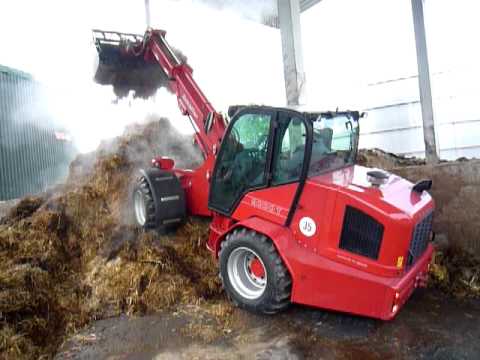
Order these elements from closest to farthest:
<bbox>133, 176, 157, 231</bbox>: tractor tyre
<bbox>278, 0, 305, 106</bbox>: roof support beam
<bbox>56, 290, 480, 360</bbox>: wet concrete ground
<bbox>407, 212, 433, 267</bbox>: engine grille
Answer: <bbox>56, 290, 480, 360</bbox>: wet concrete ground, <bbox>407, 212, 433, 267</bbox>: engine grille, <bbox>133, 176, 157, 231</bbox>: tractor tyre, <bbox>278, 0, 305, 106</bbox>: roof support beam

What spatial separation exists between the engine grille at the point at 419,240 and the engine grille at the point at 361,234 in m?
0.33

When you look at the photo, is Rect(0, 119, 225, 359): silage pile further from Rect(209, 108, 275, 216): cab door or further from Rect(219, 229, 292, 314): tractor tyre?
Rect(209, 108, 275, 216): cab door

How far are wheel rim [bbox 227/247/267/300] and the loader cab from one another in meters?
0.46

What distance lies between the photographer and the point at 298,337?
3.36 meters

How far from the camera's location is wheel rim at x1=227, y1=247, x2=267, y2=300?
3715 millimetres

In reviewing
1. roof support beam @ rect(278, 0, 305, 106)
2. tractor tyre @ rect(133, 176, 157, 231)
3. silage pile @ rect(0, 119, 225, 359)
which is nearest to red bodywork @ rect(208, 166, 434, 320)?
silage pile @ rect(0, 119, 225, 359)

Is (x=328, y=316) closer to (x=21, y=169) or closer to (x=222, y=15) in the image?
(x=222, y=15)

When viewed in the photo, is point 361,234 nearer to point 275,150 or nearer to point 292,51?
point 275,150

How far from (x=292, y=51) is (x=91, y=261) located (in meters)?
6.67

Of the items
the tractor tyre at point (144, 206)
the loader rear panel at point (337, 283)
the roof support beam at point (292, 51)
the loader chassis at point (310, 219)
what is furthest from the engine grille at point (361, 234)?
the roof support beam at point (292, 51)

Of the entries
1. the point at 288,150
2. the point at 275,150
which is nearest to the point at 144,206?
the point at 275,150

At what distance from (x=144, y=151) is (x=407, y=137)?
776 cm

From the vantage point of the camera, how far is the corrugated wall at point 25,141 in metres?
10.6

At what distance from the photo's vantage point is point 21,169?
11055 millimetres
